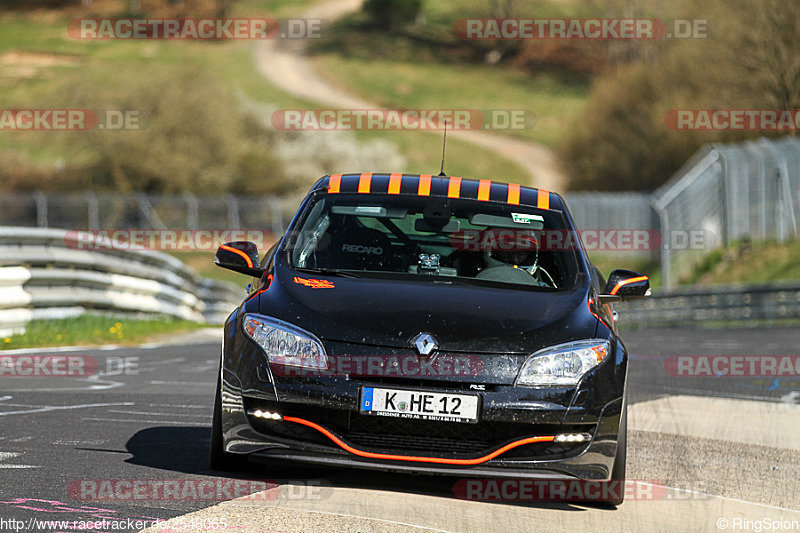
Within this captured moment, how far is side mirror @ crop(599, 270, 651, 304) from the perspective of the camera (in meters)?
6.93

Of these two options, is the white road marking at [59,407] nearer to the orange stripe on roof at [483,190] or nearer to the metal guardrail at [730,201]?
the orange stripe on roof at [483,190]

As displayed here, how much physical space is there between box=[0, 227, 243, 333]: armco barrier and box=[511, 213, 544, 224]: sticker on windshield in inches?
348

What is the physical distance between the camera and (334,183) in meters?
7.53

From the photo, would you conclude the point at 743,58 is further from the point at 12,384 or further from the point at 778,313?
the point at 12,384

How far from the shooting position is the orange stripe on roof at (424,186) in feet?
24.3

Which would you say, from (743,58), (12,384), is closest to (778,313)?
(743,58)

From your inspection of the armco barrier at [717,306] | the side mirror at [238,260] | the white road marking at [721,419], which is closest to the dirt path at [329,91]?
the armco barrier at [717,306]

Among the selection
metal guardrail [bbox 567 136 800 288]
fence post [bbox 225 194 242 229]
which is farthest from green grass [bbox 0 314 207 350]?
fence post [bbox 225 194 242 229]

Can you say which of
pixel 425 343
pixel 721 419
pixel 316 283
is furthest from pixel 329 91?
pixel 425 343

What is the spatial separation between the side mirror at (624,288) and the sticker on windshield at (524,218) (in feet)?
1.76

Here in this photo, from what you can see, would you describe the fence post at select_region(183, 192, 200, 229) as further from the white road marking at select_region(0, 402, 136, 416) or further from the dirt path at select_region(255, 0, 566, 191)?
the white road marking at select_region(0, 402, 136, 416)

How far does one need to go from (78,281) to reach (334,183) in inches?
405

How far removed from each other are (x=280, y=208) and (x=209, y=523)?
141 feet

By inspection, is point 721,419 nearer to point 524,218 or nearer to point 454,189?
point 524,218
